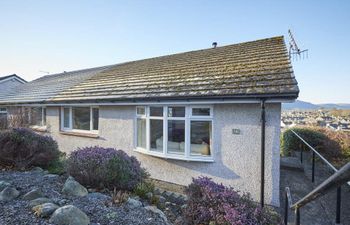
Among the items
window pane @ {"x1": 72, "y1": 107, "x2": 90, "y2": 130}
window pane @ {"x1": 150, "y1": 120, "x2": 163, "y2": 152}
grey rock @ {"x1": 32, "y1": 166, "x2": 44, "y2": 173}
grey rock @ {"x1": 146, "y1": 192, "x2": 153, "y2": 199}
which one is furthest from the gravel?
window pane @ {"x1": 72, "y1": 107, "x2": 90, "y2": 130}

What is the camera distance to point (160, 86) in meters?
9.37

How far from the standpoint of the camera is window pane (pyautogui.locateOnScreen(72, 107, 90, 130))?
11760mm

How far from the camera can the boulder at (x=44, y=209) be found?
3566mm

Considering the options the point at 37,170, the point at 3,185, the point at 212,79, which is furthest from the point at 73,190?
the point at 212,79

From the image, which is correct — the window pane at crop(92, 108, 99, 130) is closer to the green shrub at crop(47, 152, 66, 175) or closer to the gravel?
the green shrub at crop(47, 152, 66, 175)

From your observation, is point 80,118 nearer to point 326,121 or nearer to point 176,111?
point 176,111

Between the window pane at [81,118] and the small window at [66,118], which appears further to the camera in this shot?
the small window at [66,118]

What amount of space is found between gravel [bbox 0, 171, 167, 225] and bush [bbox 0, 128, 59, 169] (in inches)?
73.2

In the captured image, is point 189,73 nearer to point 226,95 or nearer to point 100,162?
point 226,95

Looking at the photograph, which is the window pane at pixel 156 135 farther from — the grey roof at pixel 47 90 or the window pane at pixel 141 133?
the grey roof at pixel 47 90

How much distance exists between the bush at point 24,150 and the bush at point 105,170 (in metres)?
2.16

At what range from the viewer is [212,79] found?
848 centimetres

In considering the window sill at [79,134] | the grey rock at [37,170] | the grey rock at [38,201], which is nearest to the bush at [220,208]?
the grey rock at [38,201]

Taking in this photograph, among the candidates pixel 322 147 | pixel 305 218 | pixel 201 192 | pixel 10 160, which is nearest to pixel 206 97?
pixel 201 192
